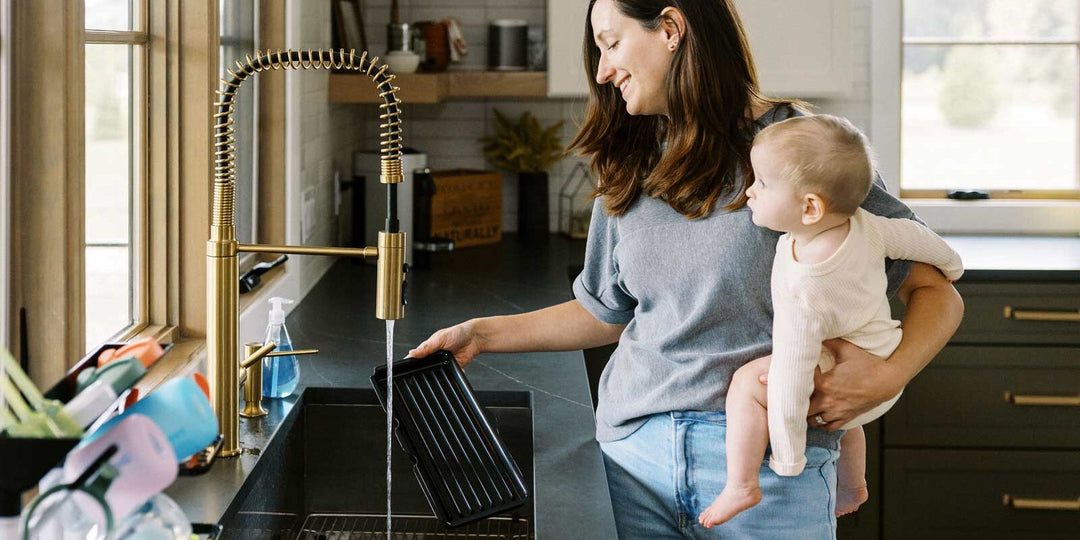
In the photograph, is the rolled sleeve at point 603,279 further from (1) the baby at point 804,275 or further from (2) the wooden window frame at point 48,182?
(2) the wooden window frame at point 48,182

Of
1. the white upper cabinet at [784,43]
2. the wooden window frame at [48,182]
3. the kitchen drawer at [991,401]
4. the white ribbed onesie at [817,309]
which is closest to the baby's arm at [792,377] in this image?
the white ribbed onesie at [817,309]

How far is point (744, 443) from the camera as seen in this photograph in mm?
1522

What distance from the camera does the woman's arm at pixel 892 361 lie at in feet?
5.18

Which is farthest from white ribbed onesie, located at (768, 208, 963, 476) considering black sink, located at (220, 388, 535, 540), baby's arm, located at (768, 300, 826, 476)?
black sink, located at (220, 388, 535, 540)

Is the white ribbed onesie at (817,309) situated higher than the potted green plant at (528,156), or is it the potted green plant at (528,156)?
the potted green plant at (528,156)

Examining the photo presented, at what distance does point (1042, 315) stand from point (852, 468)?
1.40 meters

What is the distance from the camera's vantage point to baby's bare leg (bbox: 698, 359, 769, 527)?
151cm

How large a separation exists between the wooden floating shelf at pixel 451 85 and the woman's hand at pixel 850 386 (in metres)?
1.91

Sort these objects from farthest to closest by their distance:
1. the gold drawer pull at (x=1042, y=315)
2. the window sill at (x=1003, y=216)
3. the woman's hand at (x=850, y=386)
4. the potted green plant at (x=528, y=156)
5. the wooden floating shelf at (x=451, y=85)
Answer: the potted green plant at (x=528, y=156), the window sill at (x=1003, y=216), the wooden floating shelf at (x=451, y=85), the gold drawer pull at (x=1042, y=315), the woman's hand at (x=850, y=386)

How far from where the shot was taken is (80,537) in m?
0.95

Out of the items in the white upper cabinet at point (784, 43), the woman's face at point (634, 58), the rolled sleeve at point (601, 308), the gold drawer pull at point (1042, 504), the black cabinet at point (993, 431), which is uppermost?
the white upper cabinet at point (784, 43)

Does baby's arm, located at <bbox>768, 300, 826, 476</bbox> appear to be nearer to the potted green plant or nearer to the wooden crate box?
the wooden crate box

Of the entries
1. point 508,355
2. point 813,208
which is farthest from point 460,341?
point 813,208

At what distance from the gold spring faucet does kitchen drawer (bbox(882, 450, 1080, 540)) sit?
1918mm
